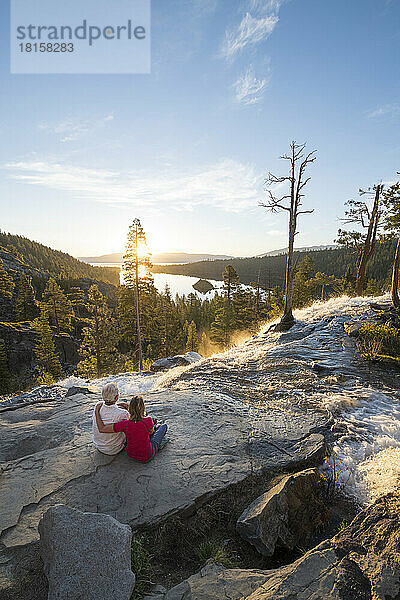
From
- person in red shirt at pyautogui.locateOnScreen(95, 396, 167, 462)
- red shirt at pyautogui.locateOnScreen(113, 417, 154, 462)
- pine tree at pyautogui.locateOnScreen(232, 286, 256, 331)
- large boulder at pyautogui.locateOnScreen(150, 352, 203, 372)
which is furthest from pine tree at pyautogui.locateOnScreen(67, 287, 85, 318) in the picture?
red shirt at pyautogui.locateOnScreen(113, 417, 154, 462)

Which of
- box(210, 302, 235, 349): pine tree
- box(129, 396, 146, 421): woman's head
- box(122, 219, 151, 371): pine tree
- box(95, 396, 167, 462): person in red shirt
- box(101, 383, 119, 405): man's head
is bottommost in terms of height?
box(210, 302, 235, 349): pine tree

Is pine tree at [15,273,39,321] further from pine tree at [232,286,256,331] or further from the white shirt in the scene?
the white shirt

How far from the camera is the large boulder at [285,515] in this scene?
4324 mm

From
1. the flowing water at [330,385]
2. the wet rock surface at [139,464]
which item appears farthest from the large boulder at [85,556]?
the flowing water at [330,385]

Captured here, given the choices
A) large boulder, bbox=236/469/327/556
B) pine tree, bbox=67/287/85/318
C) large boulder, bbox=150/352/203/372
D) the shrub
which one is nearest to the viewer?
large boulder, bbox=236/469/327/556

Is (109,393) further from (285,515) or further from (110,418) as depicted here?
(285,515)

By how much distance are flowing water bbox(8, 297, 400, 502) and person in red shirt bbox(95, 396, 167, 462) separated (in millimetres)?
3164

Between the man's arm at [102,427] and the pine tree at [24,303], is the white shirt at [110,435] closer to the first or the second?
the man's arm at [102,427]

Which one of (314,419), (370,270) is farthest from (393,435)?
(370,270)

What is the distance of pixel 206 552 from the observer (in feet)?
13.7

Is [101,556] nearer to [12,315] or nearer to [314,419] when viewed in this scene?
[314,419]

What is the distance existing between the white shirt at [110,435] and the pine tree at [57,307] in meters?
45.9

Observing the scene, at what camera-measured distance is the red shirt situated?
5.32 metres

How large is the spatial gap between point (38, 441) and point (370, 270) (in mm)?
120644
